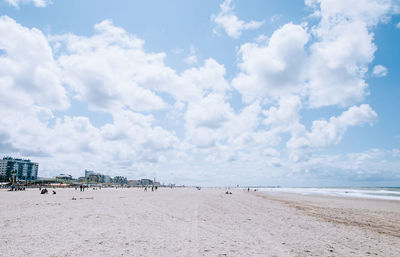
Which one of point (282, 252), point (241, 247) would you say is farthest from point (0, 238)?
point (282, 252)

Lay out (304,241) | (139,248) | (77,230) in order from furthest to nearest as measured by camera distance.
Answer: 1. (77,230)
2. (304,241)
3. (139,248)

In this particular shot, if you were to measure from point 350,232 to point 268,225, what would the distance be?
4.43 meters

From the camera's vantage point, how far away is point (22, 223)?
13.3 metres

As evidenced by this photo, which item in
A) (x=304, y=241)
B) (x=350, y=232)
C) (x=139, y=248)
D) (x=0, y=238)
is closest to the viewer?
(x=139, y=248)

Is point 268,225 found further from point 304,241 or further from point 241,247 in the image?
point 241,247

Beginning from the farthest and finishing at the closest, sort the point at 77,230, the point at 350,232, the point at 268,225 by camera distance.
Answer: the point at 268,225, the point at 350,232, the point at 77,230

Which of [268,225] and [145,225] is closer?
[145,225]

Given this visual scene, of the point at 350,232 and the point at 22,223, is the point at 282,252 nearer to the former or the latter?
the point at 350,232

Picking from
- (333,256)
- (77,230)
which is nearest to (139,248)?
(77,230)

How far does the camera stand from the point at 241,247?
30.8 ft

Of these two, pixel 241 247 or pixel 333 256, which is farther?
pixel 241 247

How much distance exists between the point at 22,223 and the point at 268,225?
14457 millimetres

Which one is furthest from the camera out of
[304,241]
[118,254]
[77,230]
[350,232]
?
[350,232]

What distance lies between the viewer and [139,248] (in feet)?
29.2
